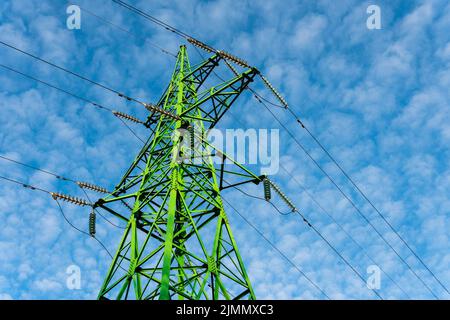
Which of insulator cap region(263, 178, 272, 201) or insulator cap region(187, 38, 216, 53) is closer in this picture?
insulator cap region(263, 178, 272, 201)

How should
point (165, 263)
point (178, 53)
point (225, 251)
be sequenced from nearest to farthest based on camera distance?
1. point (165, 263)
2. point (225, 251)
3. point (178, 53)

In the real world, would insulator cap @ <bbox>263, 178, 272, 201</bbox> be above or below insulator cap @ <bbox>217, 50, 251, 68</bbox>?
below

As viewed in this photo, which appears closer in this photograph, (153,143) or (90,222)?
(90,222)

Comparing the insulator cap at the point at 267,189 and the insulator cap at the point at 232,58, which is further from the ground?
the insulator cap at the point at 232,58

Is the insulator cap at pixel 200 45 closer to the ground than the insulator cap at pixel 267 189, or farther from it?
farther from it

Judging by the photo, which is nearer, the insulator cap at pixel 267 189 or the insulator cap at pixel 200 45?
the insulator cap at pixel 267 189

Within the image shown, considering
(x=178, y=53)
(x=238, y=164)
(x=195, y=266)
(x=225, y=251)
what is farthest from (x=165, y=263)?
(x=178, y=53)

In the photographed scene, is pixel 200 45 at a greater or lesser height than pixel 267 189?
greater

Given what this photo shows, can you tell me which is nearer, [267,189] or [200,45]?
[267,189]

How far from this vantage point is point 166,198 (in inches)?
632
